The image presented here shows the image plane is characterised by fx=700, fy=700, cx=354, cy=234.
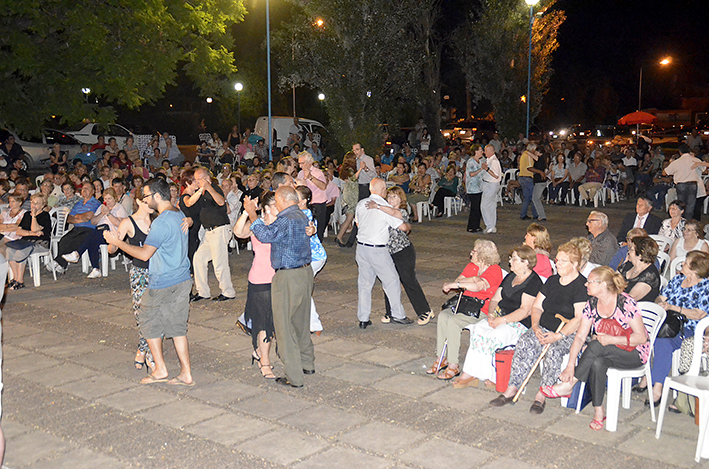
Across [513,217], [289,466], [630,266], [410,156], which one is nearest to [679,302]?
[630,266]

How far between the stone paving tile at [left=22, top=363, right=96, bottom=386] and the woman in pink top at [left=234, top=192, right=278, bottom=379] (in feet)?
4.95

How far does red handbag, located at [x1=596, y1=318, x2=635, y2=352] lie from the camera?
16.4 ft

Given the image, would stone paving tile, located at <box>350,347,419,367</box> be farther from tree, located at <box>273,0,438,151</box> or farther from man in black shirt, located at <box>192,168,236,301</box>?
tree, located at <box>273,0,438,151</box>

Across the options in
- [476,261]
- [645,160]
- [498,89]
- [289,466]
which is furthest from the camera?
[498,89]

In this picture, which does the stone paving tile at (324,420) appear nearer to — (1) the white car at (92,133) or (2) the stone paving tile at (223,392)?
(2) the stone paving tile at (223,392)

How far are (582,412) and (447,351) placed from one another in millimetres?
1210

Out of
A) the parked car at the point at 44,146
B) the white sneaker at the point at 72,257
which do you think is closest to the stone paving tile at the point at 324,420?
the white sneaker at the point at 72,257

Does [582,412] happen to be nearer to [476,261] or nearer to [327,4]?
[476,261]

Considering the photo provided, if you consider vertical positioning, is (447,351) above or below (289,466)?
above

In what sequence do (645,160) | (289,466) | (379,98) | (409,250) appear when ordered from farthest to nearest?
(379,98) < (645,160) < (409,250) < (289,466)

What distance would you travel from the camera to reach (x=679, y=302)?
18.5ft

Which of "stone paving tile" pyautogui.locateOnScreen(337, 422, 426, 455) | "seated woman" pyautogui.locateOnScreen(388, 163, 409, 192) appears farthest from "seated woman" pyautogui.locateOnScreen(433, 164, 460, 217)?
"stone paving tile" pyautogui.locateOnScreen(337, 422, 426, 455)

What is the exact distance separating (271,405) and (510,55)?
2581 cm

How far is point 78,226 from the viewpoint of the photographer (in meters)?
10.3
